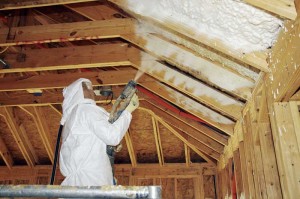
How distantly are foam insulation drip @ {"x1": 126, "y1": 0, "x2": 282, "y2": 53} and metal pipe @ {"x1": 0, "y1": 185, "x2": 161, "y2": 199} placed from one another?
1199mm

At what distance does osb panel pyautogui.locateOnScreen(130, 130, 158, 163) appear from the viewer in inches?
217

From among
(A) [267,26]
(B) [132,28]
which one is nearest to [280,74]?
(A) [267,26]

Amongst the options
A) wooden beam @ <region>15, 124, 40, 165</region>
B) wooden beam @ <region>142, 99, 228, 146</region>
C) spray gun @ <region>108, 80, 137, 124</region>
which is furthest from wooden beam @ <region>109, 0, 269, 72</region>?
wooden beam @ <region>15, 124, 40, 165</region>

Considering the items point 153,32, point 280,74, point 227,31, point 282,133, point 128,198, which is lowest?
point 128,198

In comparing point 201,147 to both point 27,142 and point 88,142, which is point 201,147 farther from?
point 27,142

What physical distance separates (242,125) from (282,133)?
1039 mm

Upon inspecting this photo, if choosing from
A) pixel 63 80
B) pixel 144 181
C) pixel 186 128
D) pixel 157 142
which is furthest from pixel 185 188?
pixel 63 80

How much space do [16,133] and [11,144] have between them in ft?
1.81

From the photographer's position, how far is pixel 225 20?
174 centimetres

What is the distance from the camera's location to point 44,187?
0.80 meters

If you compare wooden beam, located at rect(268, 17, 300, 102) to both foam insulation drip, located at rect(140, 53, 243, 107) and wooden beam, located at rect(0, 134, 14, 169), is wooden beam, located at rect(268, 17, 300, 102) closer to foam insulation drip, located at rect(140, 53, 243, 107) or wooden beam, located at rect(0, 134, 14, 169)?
foam insulation drip, located at rect(140, 53, 243, 107)

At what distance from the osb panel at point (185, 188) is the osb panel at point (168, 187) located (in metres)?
0.10

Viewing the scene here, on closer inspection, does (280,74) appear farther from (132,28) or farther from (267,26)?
(132,28)

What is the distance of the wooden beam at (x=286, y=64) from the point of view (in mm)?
1361
